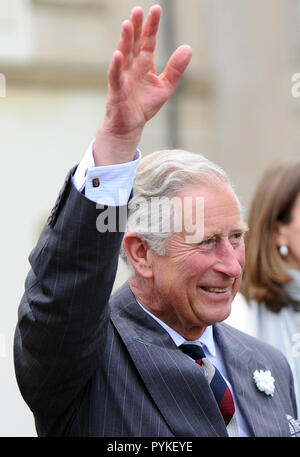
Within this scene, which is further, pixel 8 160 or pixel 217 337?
pixel 8 160

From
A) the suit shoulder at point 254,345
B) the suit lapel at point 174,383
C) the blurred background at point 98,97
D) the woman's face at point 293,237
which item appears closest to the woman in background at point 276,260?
the woman's face at point 293,237

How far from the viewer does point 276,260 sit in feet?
11.7

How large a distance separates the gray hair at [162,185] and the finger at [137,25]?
0.47 m

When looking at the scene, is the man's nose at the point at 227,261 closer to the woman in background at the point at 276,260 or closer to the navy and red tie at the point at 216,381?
the navy and red tie at the point at 216,381

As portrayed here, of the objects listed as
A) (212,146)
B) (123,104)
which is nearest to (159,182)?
(123,104)

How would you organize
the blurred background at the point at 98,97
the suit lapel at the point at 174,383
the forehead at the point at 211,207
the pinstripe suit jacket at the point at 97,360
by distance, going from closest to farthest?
the pinstripe suit jacket at the point at 97,360
the suit lapel at the point at 174,383
the forehead at the point at 211,207
the blurred background at the point at 98,97

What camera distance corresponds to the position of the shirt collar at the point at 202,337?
2385mm

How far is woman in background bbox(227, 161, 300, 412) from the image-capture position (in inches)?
139

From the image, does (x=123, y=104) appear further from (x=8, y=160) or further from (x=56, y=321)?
(x=8, y=160)

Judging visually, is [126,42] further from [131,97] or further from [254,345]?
[254,345]

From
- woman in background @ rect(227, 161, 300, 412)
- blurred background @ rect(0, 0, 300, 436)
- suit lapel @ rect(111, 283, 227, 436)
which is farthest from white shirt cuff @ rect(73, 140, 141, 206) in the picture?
blurred background @ rect(0, 0, 300, 436)

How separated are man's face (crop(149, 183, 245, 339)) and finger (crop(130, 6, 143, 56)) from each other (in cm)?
50

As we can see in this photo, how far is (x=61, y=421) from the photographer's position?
2.14m
